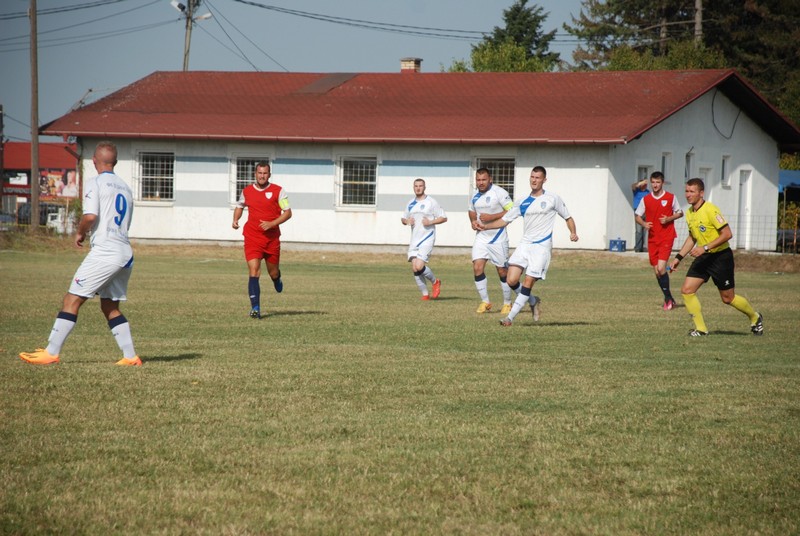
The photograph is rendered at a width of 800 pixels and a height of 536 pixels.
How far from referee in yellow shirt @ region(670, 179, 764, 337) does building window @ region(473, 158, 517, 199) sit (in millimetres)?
22084

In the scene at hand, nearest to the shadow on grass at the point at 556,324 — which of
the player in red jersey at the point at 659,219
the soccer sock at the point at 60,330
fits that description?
the player in red jersey at the point at 659,219

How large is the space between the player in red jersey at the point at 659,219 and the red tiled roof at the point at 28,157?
79835 mm

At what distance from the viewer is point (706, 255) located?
13.9m

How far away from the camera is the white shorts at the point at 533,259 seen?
48.5ft

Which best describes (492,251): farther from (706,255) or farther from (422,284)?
(706,255)

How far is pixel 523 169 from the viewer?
3553 centimetres

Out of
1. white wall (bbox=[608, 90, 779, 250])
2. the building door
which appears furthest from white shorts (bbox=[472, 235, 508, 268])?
the building door

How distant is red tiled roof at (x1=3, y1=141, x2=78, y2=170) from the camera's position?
93.6 m

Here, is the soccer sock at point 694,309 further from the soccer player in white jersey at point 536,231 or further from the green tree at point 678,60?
the green tree at point 678,60

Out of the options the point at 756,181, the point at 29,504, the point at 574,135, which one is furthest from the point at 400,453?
the point at 756,181

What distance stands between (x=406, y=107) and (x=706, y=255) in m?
Result: 26.0

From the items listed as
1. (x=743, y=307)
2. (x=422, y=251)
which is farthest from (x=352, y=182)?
(x=743, y=307)

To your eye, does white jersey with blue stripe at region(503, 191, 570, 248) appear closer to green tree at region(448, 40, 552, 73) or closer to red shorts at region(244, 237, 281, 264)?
red shorts at region(244, 237, 281, 264)

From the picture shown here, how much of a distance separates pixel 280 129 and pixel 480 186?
21.0 meters
